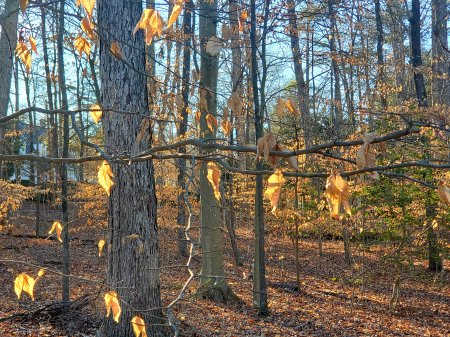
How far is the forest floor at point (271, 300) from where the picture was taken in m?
6.23

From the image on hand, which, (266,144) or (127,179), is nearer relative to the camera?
(266,144)

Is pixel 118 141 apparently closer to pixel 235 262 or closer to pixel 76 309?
pixel 76 309

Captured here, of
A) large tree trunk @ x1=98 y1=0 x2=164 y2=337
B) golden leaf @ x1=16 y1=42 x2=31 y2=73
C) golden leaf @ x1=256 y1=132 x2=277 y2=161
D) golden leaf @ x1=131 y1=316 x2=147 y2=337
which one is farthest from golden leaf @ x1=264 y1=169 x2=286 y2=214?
large tree trunk @ x1=98 y1=0 x2=164 y2=337

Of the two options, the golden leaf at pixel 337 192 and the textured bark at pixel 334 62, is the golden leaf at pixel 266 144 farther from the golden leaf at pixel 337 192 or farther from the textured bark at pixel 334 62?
the textured bark at pixel 334 62

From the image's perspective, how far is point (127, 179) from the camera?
4.85 meters

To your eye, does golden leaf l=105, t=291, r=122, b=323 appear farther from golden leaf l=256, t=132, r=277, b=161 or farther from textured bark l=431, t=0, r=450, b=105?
textured bark l=431, t=0, r=450, b=105

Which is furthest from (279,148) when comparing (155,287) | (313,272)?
(313,272)

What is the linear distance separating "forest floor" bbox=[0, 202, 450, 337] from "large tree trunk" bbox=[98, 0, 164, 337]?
1.56 ft

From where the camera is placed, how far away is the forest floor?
6.23 metres

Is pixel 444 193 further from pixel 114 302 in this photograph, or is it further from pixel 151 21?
pixel 114 302

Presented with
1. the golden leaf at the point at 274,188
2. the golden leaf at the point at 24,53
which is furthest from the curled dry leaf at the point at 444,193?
the golden leaf at the point at 24,53

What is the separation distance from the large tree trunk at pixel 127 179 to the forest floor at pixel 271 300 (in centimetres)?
48

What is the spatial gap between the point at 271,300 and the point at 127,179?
213 inches

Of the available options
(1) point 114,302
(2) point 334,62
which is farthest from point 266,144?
(2) point 334,62
